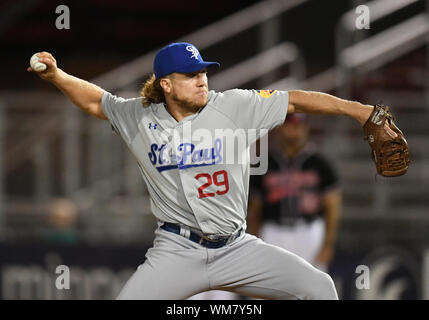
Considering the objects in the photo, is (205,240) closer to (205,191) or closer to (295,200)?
(205,191)

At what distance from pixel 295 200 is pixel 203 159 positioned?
2941mm

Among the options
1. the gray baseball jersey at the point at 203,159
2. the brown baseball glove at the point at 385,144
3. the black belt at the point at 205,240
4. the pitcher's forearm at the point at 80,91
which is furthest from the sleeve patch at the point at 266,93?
the pitcher's forearm at the point at 80,91

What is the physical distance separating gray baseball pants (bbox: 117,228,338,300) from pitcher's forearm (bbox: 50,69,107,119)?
0.92 m

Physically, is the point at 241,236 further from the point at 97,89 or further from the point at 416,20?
the point at 416,20

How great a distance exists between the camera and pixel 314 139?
10.3 metres

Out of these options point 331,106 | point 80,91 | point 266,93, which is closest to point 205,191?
point 266,93

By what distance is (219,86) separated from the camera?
10547mm

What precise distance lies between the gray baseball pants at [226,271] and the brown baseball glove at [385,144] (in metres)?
0.72

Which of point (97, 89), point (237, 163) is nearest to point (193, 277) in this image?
point (237, 163)

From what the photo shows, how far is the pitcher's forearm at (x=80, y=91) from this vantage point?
5.02 metres

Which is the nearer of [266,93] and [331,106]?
[331,106]

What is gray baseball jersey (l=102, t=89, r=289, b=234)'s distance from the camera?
4789mm

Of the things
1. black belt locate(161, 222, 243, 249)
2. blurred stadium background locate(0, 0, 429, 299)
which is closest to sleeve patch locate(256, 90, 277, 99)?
black belt locate(161, 222, 243, 249)

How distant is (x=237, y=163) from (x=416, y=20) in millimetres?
6458
